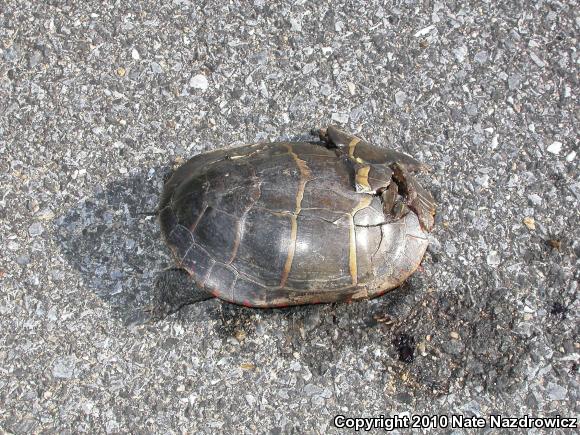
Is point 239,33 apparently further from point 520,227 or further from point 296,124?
point 520,227

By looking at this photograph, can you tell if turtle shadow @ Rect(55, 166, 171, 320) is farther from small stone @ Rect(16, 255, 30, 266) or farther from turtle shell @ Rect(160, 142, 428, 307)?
turtle shell @ Rect(160, 142, 428, 307)

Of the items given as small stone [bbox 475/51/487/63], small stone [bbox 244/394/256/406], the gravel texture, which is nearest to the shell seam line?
the gravel texture

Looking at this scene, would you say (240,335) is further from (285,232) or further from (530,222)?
(530,222)

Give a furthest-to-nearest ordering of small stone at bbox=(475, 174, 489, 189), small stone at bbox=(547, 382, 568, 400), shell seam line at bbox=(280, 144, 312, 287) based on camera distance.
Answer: small stone at bbox=(475, 174, 489, 189) → small stone at bbox=(547, 382, 568, 400) → shell seam line at bbox=(280, 144, 312, 287)

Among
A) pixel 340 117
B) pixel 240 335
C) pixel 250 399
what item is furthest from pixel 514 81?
pixel 250 399

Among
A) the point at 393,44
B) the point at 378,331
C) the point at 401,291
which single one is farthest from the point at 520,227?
the point at 393,44
